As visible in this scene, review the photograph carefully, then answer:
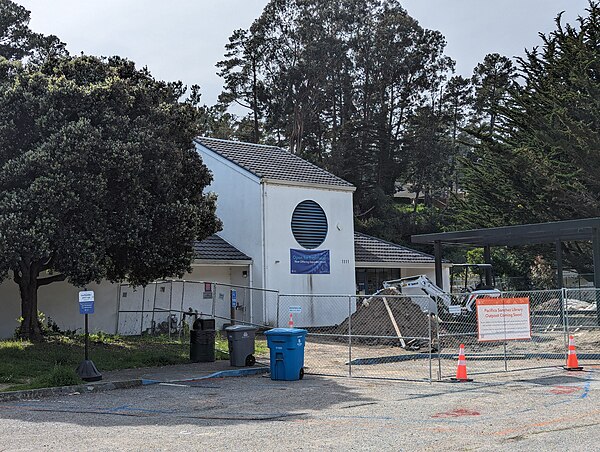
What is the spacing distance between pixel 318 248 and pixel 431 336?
9.52 meters

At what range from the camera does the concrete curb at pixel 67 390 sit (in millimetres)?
14148

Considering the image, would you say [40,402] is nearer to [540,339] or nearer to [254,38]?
[540,339]

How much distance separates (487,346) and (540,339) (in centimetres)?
163

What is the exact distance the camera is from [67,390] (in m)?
15.0

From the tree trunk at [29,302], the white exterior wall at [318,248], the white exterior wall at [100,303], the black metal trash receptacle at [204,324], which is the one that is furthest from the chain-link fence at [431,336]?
the tree trunk at [29,302]

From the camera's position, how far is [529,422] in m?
10.8

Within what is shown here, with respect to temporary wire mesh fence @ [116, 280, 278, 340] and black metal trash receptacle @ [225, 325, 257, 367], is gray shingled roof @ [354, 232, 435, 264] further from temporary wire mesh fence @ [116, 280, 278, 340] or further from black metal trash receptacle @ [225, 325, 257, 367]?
black metal trash receptacle @ [225, 325, 257, 367]

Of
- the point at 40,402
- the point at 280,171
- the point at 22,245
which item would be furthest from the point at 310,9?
the point at 40,402

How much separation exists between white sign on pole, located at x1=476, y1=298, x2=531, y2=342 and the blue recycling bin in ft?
13.1

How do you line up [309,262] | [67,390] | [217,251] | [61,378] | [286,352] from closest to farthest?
[67,390] → [61,378] → [286,352] → [217,251] → [309,262]

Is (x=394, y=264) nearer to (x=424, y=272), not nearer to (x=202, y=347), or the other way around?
(x=424, y=272)

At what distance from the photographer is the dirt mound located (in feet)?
87.1

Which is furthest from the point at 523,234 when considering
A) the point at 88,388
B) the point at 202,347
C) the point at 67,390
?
the point at 67,390

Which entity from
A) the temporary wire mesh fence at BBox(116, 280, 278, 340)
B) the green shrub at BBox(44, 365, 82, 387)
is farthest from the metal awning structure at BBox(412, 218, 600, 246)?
the green shrub at BBox(44, 365, 82, 387)
